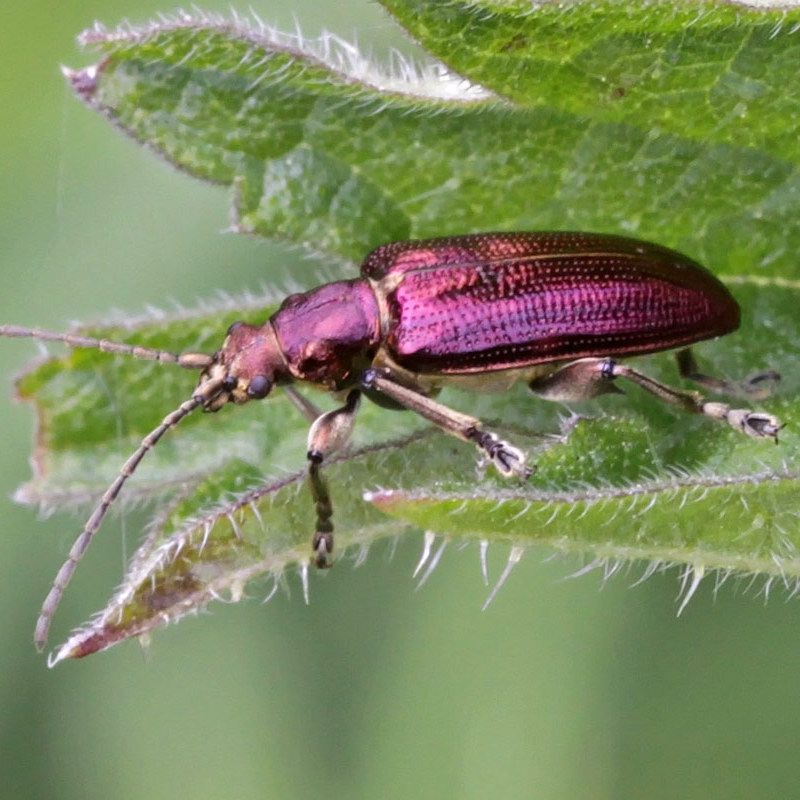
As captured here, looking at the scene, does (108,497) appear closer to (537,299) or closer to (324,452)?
(324,452)

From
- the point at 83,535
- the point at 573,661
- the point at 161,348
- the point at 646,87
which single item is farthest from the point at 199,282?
the point at 646,87

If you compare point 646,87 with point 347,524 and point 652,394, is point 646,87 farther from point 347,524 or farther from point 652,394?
point 347,524

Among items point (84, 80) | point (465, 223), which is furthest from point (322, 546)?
point (84, 80)

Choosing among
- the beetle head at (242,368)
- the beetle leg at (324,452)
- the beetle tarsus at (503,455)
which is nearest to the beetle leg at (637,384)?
the beetle tarsus at (503,455)

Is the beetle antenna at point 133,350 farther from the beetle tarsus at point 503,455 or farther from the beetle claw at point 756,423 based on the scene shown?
the beetle claw at point 756,423

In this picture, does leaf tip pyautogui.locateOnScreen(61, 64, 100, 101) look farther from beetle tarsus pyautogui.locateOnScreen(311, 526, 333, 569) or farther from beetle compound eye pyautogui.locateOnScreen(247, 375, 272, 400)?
beetle tarsus pyautogui.locateOnScreen(311, 526, 333, 569)

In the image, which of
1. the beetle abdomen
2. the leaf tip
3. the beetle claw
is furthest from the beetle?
the leaf tip
